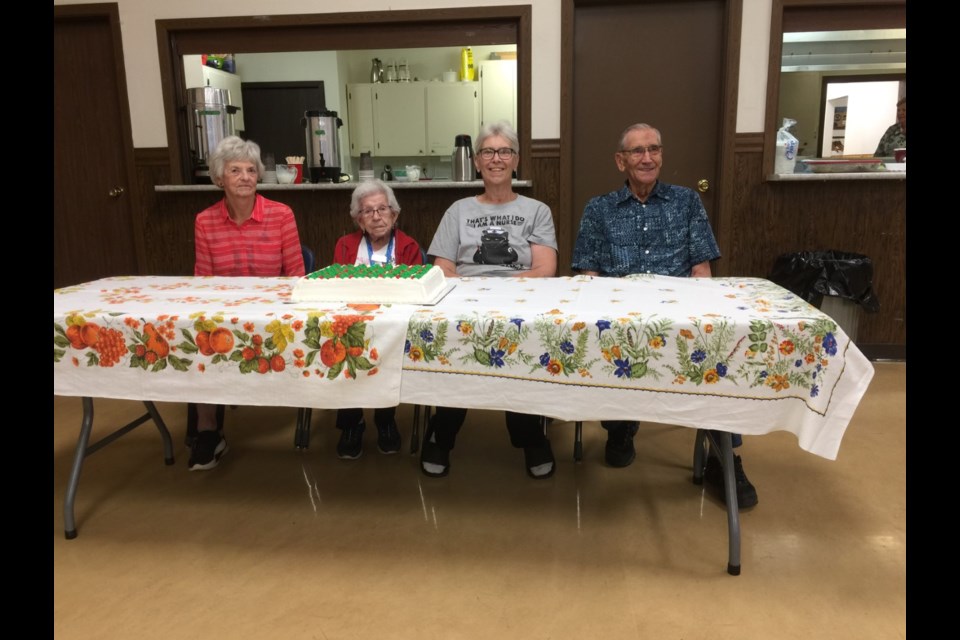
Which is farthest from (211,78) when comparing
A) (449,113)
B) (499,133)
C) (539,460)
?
(539,460)

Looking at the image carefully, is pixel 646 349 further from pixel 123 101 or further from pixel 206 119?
pixel 123 101

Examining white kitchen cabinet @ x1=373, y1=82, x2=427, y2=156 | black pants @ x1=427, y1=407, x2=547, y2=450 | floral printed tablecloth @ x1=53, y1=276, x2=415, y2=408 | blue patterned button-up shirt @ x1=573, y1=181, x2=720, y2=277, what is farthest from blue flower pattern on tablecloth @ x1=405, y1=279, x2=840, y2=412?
white kitchen cabinet @ x1=373, y1=82, x2=427, y2=156

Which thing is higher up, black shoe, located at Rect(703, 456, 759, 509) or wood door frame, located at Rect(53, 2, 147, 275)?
wood door frame, located at Rect(53, 2, 147, 275)

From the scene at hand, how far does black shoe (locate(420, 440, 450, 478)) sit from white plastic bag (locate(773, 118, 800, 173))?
2338 mm

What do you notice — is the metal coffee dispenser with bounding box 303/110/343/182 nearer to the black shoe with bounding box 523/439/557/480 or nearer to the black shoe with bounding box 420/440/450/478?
the black shoe with bounding box 420/440/450/478

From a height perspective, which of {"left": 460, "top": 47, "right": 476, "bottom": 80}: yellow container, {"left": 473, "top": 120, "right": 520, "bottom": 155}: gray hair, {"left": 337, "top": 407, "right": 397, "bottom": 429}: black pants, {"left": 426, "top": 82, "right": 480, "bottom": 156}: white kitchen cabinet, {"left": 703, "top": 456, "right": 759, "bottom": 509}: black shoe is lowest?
{"left": 703, "top": 456, "right": 759, "bottom": 509}: black shoe

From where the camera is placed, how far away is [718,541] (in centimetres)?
171

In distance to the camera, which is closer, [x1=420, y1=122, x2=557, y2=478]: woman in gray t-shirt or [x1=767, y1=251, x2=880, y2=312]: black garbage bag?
[x1=420, y1=122, x2=557, y2=478]: woman in gray t-shirt

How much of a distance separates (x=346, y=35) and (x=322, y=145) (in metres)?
0.59

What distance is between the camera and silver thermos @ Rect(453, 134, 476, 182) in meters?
3.39

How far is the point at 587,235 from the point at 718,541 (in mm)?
1144

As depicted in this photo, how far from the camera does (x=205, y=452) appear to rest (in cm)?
219

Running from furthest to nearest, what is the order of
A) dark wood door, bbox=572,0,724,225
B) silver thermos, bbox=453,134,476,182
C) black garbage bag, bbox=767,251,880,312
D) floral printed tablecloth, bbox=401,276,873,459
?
silver thermos, bbox=453,134,476,182 < dark wood door, bbox=572,0,724,225 < black garbage bag, bbox=767,251,880,312 < floral printed tablecloth, bbox=401,276,873,459
